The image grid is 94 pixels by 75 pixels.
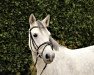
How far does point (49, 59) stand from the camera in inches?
208

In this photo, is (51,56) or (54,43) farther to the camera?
(54,43)

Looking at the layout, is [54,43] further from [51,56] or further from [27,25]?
A: [27,25]

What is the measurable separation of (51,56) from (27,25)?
9.76 feet

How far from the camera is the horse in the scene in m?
5.46

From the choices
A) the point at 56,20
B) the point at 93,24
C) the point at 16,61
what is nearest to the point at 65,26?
the point at 56,20

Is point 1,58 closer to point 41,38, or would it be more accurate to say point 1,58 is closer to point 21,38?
point 21,38

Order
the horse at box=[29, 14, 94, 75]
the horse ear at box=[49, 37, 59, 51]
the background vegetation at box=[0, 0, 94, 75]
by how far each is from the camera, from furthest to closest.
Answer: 1. the background vegetation at box=[0, 0, 94, 75]
2. the horse ear at box=[49, 37, 59, 51]
3. the horse at box=[29, 14, 94, 75]

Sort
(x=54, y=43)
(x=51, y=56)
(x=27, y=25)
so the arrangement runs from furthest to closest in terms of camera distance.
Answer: (x=27, y=25) → (x=54, y=43) → (x=51, y=56)

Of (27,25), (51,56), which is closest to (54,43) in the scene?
(51,56)

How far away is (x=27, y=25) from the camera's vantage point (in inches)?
318

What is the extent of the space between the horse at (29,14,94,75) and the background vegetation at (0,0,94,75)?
7.18 ft

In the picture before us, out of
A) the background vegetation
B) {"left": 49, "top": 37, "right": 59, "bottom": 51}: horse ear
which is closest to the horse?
{"left": 49, "top": 37, "right": 59, "bottom": 51}: horse ear

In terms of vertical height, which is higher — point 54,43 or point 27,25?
point 54,43

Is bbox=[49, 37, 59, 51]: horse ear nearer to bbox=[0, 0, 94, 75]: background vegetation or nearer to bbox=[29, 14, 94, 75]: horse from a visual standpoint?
bbox=[29, 14, 94, 75]: horse
